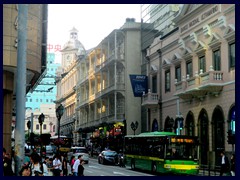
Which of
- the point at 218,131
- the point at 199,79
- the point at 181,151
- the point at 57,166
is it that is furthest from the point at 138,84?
the point at 57,166

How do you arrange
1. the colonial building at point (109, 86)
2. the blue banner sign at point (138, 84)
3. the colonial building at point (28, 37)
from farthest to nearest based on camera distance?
1. the blue banner sign at point (138, 84)
2. the colonial building at point (109, 86)
3. the colonial building at point (28, 37)

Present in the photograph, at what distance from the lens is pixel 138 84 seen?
30453mm

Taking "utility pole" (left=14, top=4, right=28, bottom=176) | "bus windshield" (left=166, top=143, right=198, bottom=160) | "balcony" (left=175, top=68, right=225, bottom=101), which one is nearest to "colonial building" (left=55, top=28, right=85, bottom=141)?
"bus windshield" (left=166, top=143, right=198, bottom=160)

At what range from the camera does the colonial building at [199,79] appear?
1160 inches

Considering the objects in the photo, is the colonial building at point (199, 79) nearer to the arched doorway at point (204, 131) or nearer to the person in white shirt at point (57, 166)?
the arched doorway at point (204, 131)

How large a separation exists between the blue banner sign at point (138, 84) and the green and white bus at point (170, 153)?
3.51 metres

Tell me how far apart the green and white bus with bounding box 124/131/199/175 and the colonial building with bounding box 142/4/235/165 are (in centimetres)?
316

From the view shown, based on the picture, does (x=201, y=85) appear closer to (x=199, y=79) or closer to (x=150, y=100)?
(x=199, y=79)

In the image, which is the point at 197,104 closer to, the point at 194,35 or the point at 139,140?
the point at 194,35

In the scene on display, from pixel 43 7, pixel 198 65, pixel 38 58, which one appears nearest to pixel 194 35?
pixel 198 65

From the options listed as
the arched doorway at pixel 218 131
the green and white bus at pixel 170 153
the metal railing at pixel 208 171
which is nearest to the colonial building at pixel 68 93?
the green and white bus at pixel 170 153

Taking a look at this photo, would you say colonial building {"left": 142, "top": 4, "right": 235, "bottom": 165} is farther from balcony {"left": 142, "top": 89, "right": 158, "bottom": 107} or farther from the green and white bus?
the green and white bus

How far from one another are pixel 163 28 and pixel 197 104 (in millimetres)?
5269

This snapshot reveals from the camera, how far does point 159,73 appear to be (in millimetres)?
37438
